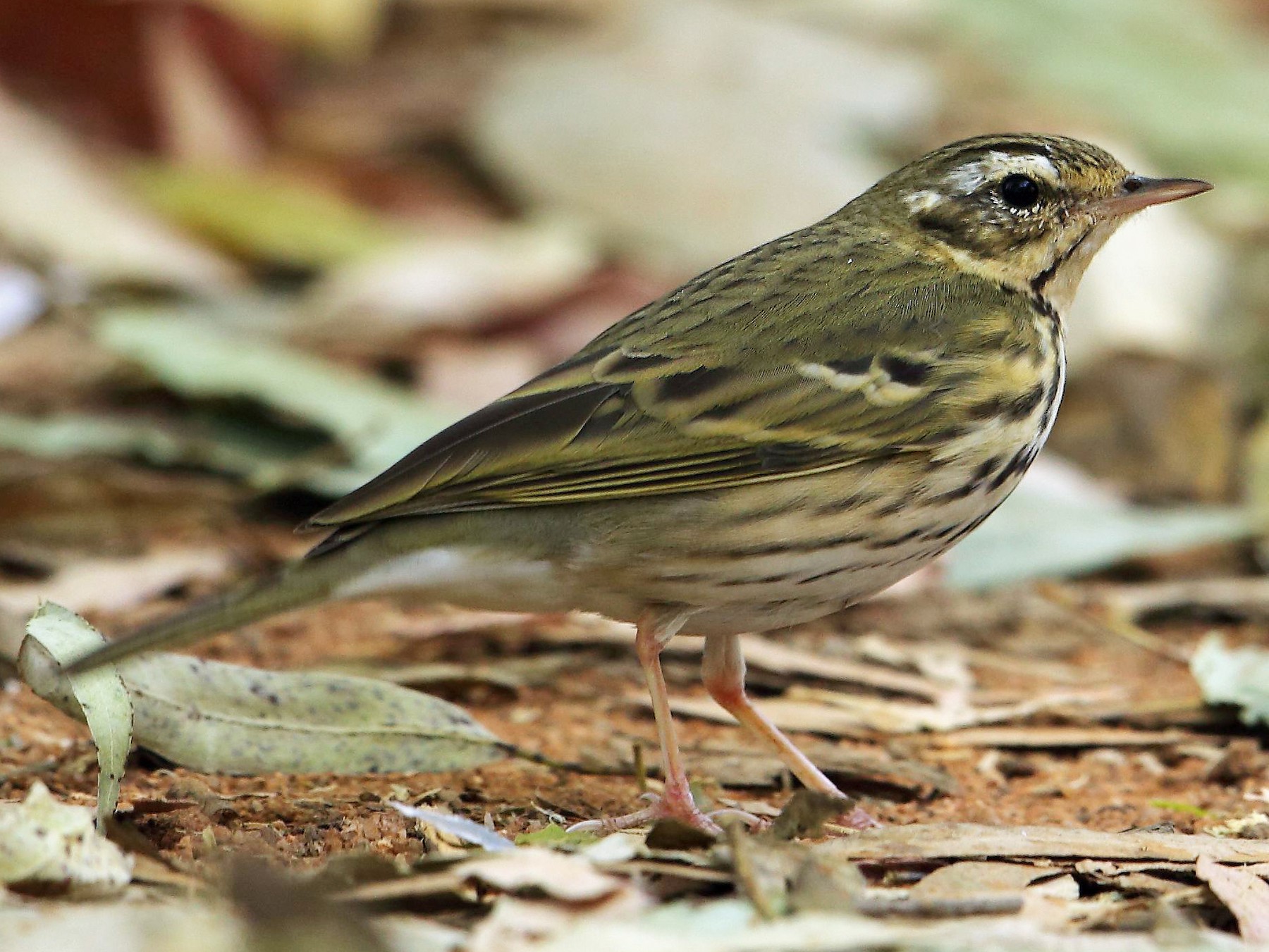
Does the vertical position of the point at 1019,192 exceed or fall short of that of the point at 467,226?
it falls short

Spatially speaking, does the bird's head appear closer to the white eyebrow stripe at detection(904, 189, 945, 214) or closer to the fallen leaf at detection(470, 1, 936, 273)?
the white eyebrow stripe at detection(904, 189, 945, 214)

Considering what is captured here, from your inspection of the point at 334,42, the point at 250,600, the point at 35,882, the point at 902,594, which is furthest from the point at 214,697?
the point at 334,42

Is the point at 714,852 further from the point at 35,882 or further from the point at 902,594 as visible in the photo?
the point at 902,594

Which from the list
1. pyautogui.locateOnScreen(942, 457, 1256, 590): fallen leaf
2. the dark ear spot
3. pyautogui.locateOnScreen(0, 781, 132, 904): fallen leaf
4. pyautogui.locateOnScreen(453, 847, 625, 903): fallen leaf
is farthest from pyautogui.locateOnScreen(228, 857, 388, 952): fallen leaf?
pyautogui.locateOnScreen(942, 457, 1256, 590): fallen leaf

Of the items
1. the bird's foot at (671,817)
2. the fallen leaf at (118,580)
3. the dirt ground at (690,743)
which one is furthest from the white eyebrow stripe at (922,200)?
the fallen leaf at (118,580)

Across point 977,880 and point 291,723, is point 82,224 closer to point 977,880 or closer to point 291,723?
point 291,723


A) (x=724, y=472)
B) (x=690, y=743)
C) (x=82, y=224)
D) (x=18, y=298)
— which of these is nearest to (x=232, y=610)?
(x=724, y=472)
